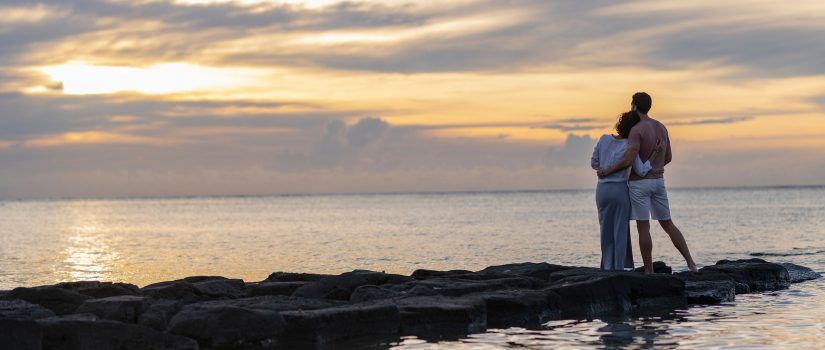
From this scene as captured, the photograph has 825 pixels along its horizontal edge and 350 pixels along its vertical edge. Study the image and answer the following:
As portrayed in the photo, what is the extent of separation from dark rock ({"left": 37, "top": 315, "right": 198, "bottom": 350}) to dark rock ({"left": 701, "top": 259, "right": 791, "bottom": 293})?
816 cm

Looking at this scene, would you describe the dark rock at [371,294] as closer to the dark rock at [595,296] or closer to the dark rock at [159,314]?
the dark rock at [595,296]

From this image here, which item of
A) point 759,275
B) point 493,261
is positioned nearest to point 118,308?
point 759,275

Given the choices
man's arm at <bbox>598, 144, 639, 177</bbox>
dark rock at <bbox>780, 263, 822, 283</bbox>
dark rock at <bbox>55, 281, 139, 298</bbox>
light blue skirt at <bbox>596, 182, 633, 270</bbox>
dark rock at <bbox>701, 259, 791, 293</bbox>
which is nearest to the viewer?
dark rock at <bbox>55, 281, 139, 298</bbox>

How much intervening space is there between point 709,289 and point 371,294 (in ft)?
14.1

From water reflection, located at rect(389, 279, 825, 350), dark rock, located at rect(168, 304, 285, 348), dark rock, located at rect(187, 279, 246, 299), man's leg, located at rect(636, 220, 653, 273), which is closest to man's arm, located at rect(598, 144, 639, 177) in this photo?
man's leg, located at rect(636, 220, 653, 273)

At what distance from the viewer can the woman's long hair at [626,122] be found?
41.7ft

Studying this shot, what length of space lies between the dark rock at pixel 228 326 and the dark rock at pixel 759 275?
7.14 meters

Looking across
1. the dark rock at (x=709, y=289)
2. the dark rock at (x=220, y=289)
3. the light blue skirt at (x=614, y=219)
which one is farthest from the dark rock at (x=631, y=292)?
the dark rock at (x=220, y=289)

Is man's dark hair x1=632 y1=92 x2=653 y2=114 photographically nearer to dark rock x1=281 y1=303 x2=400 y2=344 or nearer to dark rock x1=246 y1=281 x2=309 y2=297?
dark rock x1=281 y1=303 x2=400 y2=344

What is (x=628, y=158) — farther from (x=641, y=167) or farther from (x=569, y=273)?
(x=569, y=273)

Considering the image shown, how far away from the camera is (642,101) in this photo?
12586mm

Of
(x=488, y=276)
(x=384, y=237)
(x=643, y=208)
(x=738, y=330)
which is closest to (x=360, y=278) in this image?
(x=488, y=276)

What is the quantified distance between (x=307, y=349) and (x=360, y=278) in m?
3.10

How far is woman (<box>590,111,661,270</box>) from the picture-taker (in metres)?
12.7
